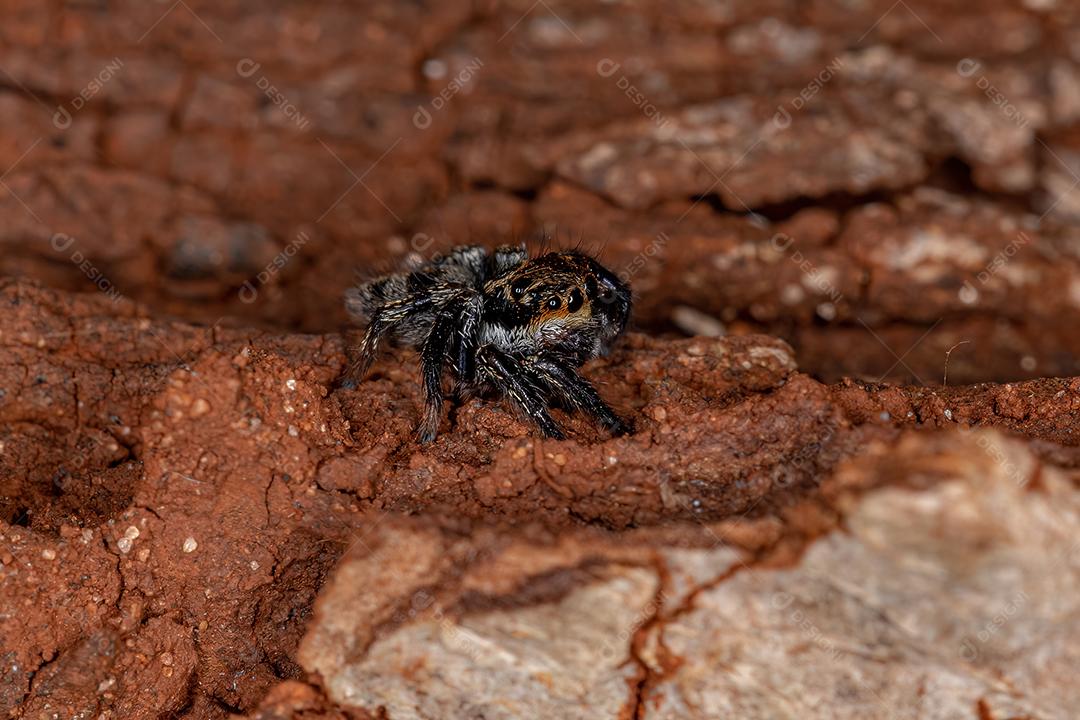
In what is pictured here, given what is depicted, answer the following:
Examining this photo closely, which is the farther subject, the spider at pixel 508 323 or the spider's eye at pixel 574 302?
the spider's eye at pixel 574 302

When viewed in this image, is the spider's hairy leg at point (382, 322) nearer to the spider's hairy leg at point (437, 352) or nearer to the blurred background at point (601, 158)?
the spider's hairy leg at point (437, 352)

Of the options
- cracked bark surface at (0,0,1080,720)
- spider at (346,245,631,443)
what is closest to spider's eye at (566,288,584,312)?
spider at (346,245,631,443)

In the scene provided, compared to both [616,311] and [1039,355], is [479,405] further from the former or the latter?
[1039,355]

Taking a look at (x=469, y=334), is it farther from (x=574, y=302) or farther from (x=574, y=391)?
(x=574, y=391)

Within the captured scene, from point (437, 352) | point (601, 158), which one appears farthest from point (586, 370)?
point (601, 158)

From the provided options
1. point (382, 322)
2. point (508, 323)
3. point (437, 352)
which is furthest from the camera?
point (508, 323)

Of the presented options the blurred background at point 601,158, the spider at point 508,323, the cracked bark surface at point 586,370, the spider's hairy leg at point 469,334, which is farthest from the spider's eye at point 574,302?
the blurred background at point 601,158
